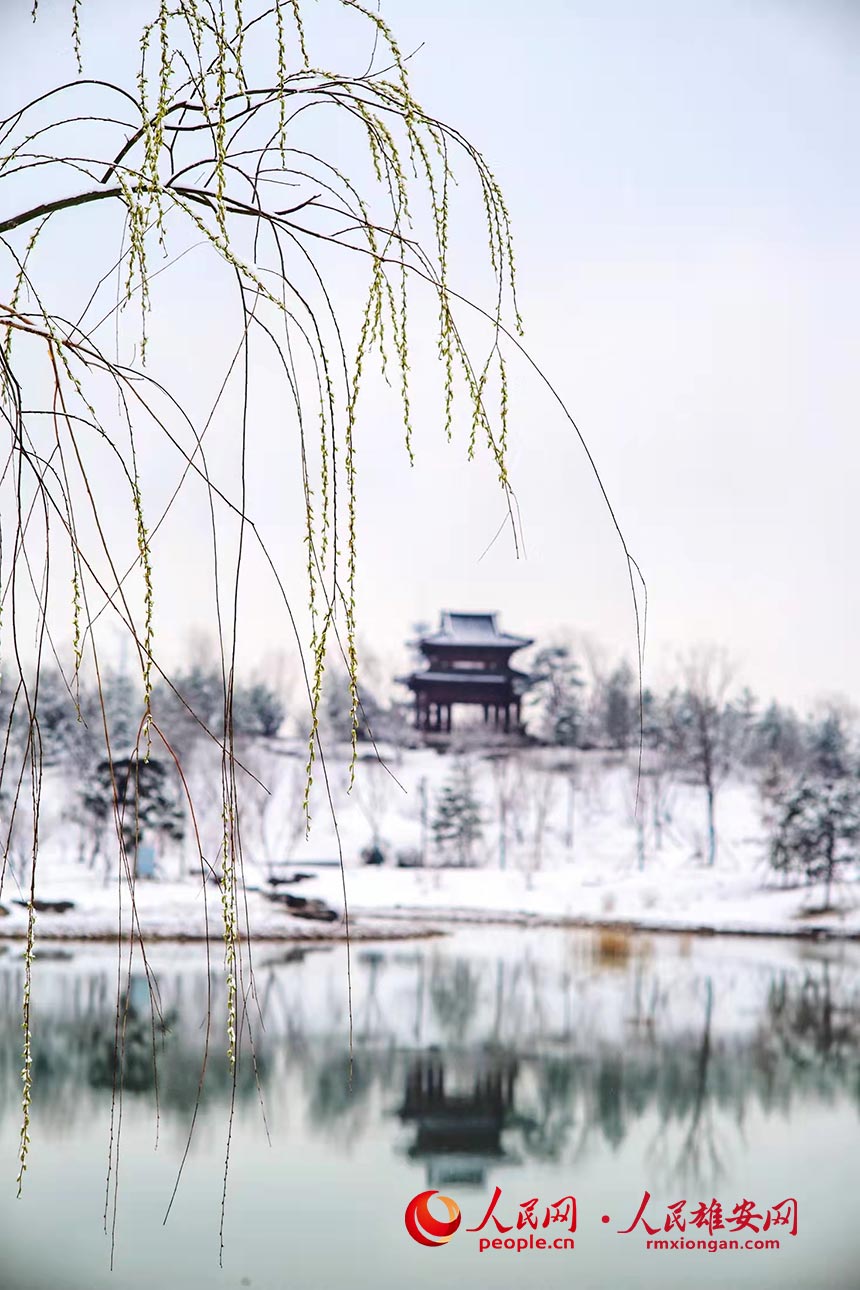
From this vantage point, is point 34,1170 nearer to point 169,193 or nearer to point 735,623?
point 169,193

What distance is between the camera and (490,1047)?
4.35 meters

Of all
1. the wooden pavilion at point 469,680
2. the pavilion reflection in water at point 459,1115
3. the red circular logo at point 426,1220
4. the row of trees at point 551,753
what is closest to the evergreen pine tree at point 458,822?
the row of trees at point 551,753

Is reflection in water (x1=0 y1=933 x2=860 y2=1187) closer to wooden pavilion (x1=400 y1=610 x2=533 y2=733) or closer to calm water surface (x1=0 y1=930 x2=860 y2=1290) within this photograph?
calm water surface (x1=0 y1=930 x2=860 y2=1290)

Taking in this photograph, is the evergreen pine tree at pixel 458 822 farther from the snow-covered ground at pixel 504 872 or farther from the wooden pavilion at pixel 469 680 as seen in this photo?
the wooden pavilion at pixel 469 680

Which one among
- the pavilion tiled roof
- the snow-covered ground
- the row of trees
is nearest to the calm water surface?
the snow-covered ground

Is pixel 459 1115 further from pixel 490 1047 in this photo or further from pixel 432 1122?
pixel 490 1047

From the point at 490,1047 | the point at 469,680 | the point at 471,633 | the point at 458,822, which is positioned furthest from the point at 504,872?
the point at 490,1047

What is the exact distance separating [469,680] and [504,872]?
1735mm

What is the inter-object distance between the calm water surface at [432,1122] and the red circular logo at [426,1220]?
3 cm

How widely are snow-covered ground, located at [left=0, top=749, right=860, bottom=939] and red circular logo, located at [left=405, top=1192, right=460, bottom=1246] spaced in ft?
6.65

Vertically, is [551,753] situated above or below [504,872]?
above

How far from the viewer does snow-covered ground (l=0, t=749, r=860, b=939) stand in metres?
5.62

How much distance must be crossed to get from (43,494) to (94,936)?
5.34 meters

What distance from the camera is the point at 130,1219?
3.16m
